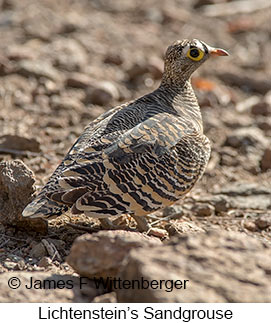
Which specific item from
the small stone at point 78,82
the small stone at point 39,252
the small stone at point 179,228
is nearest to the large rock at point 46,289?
the small stone at point 39,252

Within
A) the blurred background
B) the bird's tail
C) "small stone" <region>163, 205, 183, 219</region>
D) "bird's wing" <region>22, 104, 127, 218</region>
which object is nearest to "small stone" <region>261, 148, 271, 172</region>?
the blurred background

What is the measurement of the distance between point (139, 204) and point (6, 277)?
4.27ft

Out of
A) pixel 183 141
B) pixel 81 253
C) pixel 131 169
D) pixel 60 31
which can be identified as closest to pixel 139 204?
pixel 131 169

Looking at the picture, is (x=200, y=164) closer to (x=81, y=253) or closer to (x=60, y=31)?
(x=81, y=253)

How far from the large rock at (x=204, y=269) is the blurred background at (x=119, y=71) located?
286 centimetres

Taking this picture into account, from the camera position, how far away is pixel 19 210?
483cm

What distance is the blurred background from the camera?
23.8 ft

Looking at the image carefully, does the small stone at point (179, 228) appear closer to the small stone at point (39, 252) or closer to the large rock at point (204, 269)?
the small stone at point (39, 252)

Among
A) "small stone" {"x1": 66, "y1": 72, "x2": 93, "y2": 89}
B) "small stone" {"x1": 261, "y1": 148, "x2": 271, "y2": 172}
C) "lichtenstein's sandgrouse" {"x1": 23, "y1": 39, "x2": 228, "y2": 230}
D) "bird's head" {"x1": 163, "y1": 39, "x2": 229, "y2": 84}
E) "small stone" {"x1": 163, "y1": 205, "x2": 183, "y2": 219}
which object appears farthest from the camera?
"small stone" {"x1": 66, "y1": 72, "x2": 93, "y2": 89}

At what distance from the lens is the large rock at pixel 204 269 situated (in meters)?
3.09

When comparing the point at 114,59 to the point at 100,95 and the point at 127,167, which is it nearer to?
the point at 100,95

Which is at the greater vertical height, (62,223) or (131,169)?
(131,169)

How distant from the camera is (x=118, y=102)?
8617 mm

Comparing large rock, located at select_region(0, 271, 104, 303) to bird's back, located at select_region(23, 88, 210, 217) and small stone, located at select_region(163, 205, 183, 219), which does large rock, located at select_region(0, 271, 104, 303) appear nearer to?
bird's back, located at select_region(23, 88, 210, 217)
